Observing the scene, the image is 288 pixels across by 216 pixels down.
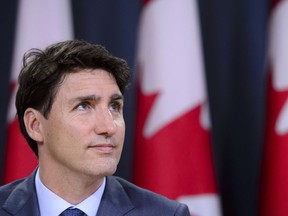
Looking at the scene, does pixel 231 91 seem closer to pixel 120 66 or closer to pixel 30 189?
pixel 120 66

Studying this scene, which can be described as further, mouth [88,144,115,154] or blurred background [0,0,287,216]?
blurred background [0,0,287,216]

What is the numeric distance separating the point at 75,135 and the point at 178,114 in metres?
0.45

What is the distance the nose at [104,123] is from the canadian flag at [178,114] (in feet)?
1.38

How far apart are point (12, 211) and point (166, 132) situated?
47cm

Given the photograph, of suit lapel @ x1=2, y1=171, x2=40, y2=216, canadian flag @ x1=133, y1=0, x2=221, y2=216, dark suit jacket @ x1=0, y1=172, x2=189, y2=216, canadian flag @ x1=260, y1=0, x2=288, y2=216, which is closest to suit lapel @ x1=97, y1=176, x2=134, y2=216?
dark suit jacket @ x1=0, y1=172, x2=189, y2=216

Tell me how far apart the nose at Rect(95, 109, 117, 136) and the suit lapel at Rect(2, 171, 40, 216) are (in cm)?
21

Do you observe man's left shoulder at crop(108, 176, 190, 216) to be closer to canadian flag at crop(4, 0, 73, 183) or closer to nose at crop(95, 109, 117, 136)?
nose at crop(95, 109, 117, 136)

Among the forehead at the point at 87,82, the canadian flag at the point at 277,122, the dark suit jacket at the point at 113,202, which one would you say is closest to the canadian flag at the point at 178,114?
the canadian flag at the point at 277,122

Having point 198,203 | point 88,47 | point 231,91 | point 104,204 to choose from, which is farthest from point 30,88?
point 231,91

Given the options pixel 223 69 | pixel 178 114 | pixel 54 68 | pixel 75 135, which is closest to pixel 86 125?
pixel 75 135

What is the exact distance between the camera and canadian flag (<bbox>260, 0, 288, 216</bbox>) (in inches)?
60.1

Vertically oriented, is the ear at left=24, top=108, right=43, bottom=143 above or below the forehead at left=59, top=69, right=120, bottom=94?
below

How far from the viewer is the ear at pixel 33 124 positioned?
123cm

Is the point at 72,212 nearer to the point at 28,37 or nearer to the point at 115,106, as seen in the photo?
the point at 115,106
